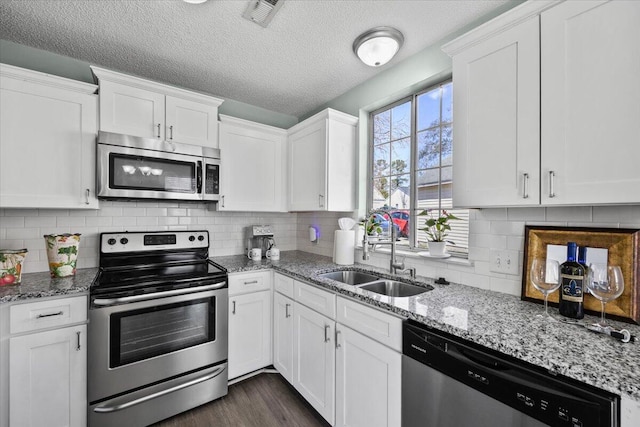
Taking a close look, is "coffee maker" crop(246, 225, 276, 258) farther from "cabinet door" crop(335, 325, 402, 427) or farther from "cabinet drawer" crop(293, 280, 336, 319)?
"cabinet door" crop(335, 325, 402, 427)

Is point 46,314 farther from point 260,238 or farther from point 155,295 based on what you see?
point 260,238

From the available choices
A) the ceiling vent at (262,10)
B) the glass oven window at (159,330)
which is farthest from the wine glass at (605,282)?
the glass oven window at (159,330)

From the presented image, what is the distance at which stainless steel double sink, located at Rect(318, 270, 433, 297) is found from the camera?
1.90 meters

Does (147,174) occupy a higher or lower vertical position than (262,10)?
lower

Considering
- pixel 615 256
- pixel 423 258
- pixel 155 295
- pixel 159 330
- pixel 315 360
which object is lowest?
pixel 315 360

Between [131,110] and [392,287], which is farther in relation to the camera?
[131,110]

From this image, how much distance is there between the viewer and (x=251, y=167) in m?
2.80

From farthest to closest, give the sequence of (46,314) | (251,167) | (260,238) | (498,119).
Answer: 1. (260,238)
2. (251,167)
3. (46,314)
4. (498,119)

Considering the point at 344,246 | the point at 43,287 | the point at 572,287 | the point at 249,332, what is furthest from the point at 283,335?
the point at 572,287

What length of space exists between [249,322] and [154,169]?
1.44m

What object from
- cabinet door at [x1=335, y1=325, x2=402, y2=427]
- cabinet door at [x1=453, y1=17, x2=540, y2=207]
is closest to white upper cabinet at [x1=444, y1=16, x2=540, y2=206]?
cabinet door at [x1=453, y1=17, x2=540, y2=207]

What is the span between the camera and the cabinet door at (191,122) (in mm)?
2330

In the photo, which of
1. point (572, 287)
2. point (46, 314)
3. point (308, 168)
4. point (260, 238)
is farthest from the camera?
point (260, 238)

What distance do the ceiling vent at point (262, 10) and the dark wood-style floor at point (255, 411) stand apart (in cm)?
262
